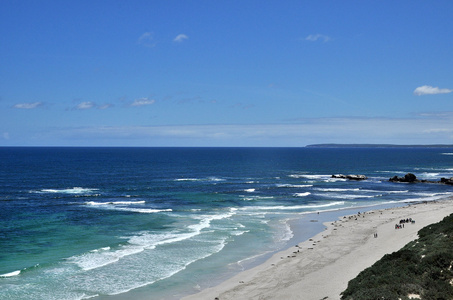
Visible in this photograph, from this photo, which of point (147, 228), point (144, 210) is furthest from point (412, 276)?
point (144, 210)

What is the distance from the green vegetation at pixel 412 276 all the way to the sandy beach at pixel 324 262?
2336mm

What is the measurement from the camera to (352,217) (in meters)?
51.7

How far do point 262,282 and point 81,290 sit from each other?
12.1 meters

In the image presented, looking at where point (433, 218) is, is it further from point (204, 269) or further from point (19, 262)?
point (19, 262)

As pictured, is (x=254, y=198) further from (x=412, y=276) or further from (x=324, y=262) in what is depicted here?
(x=412, y=276)

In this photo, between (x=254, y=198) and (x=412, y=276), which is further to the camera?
(x=254, y=198)

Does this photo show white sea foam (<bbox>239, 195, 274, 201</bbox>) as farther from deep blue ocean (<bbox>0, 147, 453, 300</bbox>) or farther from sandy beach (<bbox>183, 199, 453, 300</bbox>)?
sandy beach (<bbox>183, 199, 453, 300</bbox>)

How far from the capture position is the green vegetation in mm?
18750

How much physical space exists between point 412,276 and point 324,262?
11691mm

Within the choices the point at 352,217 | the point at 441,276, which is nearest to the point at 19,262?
the point at 441,276

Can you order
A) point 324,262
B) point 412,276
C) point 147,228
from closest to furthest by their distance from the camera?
point 412,276
point 324,262
point 147,228

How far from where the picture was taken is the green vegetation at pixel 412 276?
18.8 meters

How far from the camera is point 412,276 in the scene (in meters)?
20.5

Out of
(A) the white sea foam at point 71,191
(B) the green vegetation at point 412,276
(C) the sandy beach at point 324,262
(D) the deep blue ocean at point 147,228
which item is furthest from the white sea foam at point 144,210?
(B) the green vegetation at point 412,276
